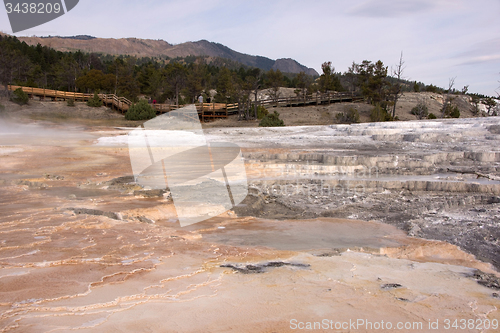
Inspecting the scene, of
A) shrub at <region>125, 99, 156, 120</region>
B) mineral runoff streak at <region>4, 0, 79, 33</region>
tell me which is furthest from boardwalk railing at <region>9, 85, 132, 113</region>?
mineral runoff streak at <region>4, 0, 79, 33</region>

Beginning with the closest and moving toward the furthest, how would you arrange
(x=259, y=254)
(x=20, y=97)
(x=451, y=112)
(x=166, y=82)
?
1. (x=259, y=254)
2. (x=20, y=97)
3. (x=451, y=112)
4. (x=166, y=82)

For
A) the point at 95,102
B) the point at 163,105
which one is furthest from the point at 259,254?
the point at 95,102

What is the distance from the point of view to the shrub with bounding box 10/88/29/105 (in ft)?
88.7

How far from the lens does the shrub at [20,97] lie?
88.7 ft

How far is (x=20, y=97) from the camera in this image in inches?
1065

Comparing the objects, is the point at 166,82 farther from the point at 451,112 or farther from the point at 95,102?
the point at 451,112

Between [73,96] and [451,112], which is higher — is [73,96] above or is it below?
above

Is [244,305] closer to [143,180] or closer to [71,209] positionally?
[71,209]

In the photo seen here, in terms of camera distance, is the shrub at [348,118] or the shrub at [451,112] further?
the shrub at [451,112]

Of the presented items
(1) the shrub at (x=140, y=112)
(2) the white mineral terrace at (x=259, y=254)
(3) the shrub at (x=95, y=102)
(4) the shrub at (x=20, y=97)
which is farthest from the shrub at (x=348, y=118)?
(4) the shrub at (x=20, y=97)

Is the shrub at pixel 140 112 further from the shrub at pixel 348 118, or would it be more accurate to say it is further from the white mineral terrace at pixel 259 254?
the white mineral terrace at pixel 259 254

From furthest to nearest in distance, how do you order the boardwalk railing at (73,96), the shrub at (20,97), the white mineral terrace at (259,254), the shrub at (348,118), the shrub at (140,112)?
the boardwalk railing at (73,96)
the shrub at (348,118)
the shrub at (20,97)
the shrub at (140,112)
the white mineral terrace at (259,254)

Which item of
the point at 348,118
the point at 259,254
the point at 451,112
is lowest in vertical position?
the point at 259,254

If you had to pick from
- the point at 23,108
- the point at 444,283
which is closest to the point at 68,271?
the point at 444,283
